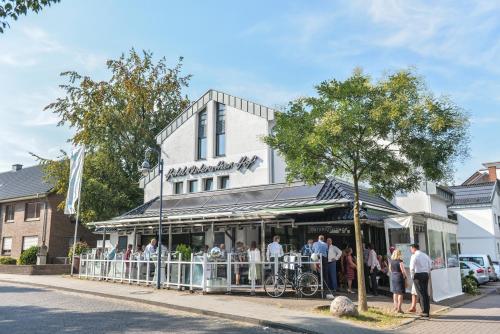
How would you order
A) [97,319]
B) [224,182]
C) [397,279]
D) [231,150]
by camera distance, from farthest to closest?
1. [224,182]
2. [231,150]
3. [397,279]
4. [97,319]

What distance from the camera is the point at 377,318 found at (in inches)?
419

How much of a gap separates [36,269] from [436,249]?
20996mm

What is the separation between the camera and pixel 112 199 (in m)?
30.7

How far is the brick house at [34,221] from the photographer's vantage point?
34.4 m

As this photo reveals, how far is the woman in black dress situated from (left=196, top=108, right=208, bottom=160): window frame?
54.4 ft

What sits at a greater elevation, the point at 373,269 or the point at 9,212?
the point at 9,212

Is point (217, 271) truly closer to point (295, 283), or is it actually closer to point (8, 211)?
point (295, 283)

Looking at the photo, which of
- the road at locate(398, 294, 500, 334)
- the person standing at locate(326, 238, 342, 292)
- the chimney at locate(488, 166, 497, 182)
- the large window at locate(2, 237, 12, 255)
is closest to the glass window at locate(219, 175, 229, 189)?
the person standing at locate(326, 238, 342, 292)

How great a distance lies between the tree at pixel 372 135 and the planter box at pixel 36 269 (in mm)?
19015

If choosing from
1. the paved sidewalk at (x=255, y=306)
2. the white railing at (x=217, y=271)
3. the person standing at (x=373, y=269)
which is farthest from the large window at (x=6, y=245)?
the person standing at (x=373, y=269)

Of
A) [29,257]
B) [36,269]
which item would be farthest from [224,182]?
[29,257]

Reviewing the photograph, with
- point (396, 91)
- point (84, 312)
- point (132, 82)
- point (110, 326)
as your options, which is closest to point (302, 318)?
point (110, 326)

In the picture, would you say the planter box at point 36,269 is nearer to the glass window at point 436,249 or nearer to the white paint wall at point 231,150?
the white paint wall at point 231,150

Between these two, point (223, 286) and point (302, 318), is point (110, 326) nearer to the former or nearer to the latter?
point (302, 318)
